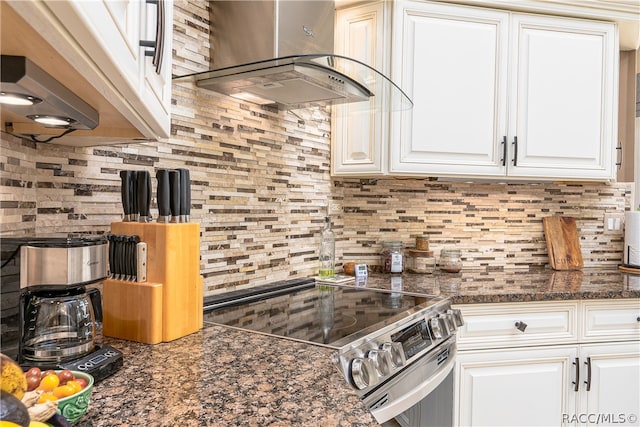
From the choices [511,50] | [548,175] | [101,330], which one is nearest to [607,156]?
[548,175]

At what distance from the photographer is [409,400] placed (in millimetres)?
1374

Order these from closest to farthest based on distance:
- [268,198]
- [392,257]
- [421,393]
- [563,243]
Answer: [421,393], [268,198], [392,257], [563,243]

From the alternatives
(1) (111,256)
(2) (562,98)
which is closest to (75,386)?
(1) (111,256)

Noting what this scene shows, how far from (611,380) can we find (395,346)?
131cm

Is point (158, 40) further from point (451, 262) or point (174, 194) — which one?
point (451, 262)

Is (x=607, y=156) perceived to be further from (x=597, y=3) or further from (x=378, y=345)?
(x=378, y=345)

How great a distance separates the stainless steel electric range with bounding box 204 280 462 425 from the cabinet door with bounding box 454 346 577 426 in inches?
3.8

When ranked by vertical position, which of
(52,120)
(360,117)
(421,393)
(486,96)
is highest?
(486,96)

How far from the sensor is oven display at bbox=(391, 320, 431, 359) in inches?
55.3

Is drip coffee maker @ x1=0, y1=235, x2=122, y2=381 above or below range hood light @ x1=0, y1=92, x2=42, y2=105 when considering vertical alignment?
below

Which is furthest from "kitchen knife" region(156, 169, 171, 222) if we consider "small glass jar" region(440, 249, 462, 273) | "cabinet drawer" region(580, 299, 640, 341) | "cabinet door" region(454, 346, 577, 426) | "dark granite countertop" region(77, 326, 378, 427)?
"cabinet drawer" region(580, 299, 640, 341)

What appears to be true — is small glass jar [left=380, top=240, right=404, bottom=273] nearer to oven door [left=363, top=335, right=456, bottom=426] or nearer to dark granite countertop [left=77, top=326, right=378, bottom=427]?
oven door [left=363, top=335, right=456, bottom=426]

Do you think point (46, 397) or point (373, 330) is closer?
point (46, 397)

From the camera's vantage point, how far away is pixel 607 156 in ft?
7.68
